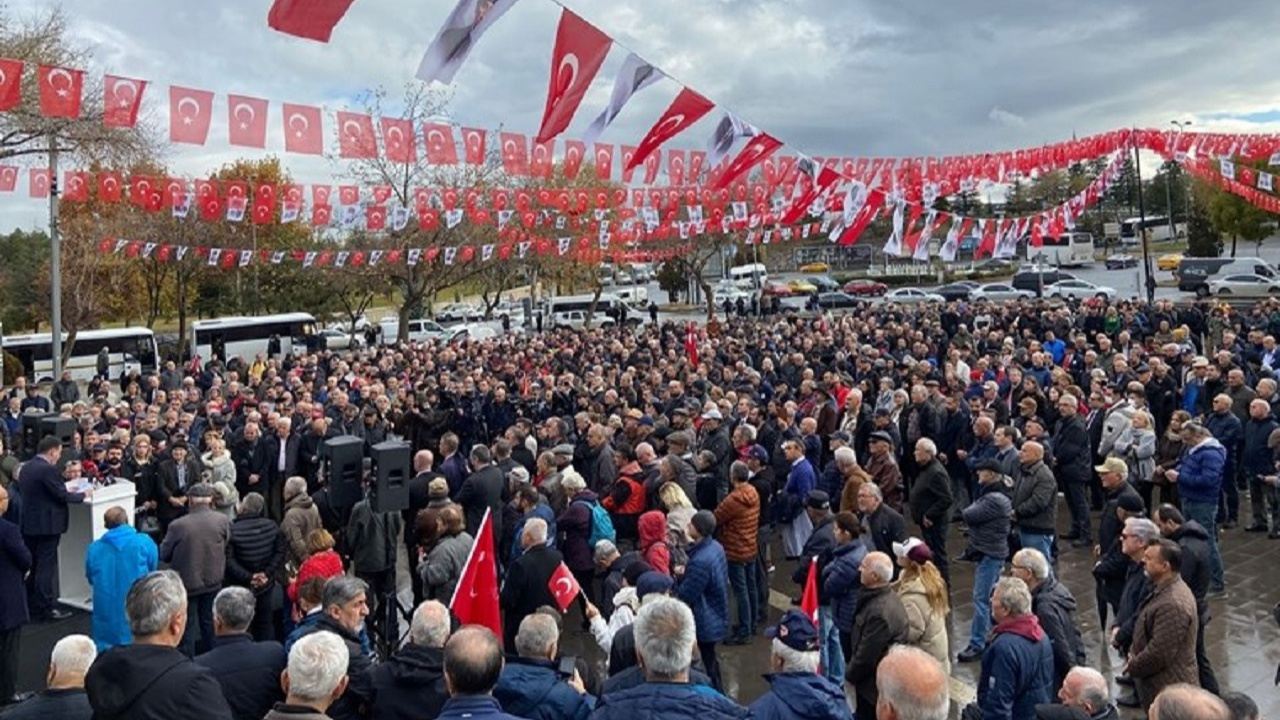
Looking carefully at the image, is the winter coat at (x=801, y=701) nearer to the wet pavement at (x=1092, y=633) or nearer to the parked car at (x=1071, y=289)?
the wet pavement at (x=1092, y=633)

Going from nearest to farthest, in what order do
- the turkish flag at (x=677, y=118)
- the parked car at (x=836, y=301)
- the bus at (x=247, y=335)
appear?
the turkish flag at (x=677, y=118)
the bus at (x=247, y=335)
the parked car at (x=836, y=301)

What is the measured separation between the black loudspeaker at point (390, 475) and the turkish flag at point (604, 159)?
43.6ft

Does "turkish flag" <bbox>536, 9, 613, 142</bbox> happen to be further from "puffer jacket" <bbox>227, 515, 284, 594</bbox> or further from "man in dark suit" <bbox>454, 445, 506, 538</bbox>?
"puffer jacket" <bbox>227, 515, 284, 594</bbox>

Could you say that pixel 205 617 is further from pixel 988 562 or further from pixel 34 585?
pixel 988 562

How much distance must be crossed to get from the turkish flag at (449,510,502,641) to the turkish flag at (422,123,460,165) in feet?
37.8

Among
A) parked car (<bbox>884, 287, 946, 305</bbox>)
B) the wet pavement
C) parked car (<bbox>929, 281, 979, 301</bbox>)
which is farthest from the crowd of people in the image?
parked car (<bbox>929, 281, 979, 301</bbox>)

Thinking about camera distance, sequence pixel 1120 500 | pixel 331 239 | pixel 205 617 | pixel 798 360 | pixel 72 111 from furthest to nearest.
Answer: pixel 331 239 < pixel 798 360 < pixel 72 111 < pixel 205 617 < pixel 1120 500

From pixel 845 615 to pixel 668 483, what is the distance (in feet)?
6.26

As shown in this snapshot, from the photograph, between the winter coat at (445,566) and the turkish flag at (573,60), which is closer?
the winter coat at (445,566)

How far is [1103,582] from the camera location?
6480 mm

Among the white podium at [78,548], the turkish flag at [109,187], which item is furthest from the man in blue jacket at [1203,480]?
the turkish flag at [109,187]

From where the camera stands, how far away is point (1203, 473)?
7.75 meters

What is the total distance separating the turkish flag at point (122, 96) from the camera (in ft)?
39.9

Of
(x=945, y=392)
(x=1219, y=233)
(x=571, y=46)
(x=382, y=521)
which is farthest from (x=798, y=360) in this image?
(x=1219, y=233)
